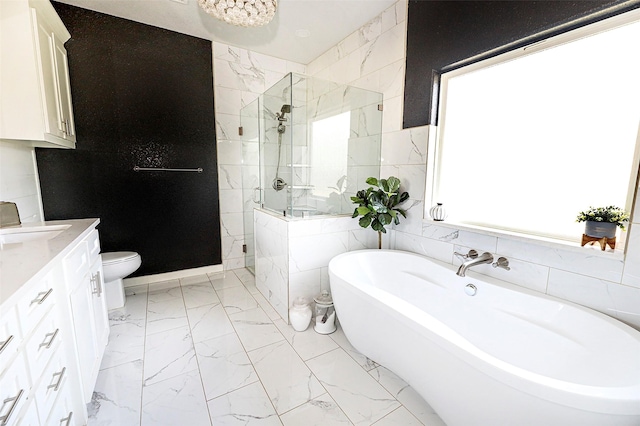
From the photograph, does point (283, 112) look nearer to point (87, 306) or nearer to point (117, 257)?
point (87, 306)

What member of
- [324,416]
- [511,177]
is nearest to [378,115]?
[511,177]

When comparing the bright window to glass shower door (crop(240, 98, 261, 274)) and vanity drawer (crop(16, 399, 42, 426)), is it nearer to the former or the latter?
glass shower door (crop(240, 98, 261, 274))

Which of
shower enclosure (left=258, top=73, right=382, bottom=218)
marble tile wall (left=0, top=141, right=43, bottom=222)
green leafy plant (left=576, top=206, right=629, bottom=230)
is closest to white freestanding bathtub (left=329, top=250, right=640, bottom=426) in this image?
green leafy plant (left=576, top=206, right=629, bottom=230)

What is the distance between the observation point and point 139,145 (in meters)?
2.75

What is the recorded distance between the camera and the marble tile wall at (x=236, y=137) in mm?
3109

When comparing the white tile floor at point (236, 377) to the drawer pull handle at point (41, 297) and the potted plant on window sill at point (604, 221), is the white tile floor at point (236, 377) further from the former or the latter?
the potted plant on window sill at point (604, 221)

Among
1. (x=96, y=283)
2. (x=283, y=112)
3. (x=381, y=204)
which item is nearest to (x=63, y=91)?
(x=96, y=283)

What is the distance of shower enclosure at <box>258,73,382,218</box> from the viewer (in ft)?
7.51

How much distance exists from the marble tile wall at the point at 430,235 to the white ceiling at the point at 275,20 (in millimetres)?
155

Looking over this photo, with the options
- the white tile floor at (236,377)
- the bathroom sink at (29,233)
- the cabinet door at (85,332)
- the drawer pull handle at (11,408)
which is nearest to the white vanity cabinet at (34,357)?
the drawer pull handle at (11,408)

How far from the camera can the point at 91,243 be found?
172cm

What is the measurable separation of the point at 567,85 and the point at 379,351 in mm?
1790

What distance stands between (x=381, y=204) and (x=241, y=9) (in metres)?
1.66

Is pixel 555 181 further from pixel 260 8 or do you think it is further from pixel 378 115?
pixel 260 8
